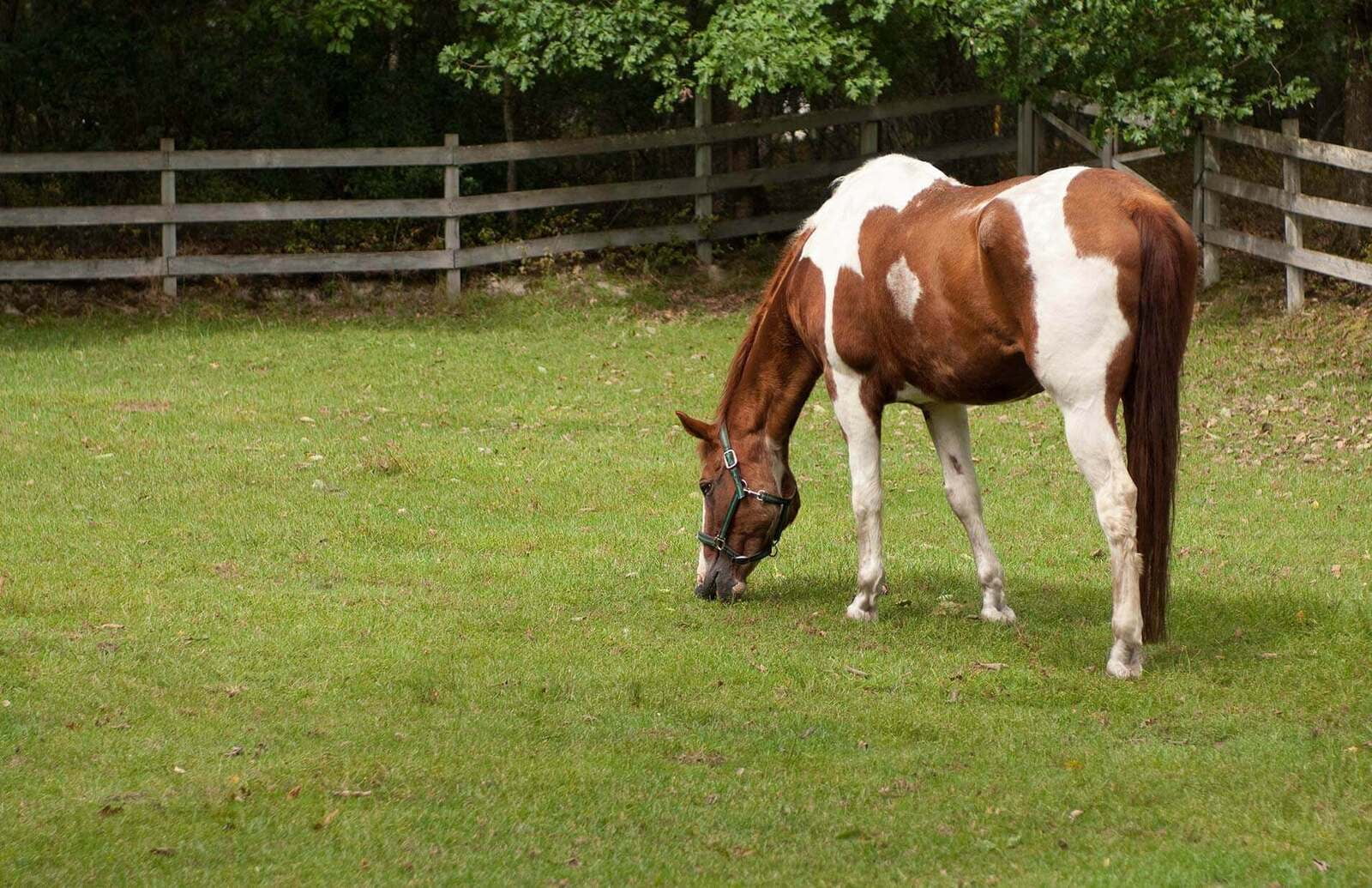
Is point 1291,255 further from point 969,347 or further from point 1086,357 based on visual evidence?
point 1086,357

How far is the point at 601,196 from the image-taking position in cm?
1800

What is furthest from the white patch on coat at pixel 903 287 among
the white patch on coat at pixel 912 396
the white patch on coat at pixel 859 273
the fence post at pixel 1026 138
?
the fence post at pixel 1026 138

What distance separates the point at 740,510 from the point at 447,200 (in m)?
10.1

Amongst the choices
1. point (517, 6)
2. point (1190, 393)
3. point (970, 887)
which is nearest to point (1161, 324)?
point (970, 887)

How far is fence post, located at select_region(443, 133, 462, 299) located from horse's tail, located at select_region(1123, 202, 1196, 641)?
11805 millimetres

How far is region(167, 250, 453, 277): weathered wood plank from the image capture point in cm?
1673

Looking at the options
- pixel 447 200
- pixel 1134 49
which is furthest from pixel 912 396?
pixel 447 200

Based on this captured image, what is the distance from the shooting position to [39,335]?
51.0ft

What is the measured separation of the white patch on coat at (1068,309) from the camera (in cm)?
604

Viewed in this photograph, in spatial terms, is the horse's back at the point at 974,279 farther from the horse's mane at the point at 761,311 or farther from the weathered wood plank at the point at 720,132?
the weathered wood plank at the point at 720,132

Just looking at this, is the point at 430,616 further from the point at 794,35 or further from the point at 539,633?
the point at 794,35

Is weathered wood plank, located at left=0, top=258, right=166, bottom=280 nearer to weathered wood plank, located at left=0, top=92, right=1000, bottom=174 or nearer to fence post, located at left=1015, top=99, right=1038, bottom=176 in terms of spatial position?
weathered wood plank, located at left=0, top=92, right=1000, bottom=174

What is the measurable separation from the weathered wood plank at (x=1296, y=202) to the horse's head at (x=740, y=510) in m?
7.87

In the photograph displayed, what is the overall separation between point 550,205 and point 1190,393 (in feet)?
25.9
